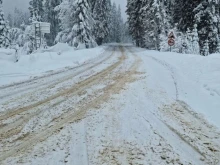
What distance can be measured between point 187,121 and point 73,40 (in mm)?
27853

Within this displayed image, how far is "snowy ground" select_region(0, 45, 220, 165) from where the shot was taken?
10.5 feet

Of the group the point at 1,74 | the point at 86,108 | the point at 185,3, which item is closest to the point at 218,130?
the point at 86,108

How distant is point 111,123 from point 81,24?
27.2 m

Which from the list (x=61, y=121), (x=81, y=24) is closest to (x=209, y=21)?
(x=81, y=24)

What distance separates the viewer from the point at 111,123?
170 inches

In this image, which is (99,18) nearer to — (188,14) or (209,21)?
(188,14)

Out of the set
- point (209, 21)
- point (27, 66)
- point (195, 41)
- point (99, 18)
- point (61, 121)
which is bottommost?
point (61, 121)

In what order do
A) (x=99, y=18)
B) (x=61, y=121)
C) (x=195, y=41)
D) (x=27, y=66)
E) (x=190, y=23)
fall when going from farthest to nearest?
(x=99, y=18) < (x=190, y=23) < (x=195, y=41) < (x=27, y=66) < (x=61, y=121)

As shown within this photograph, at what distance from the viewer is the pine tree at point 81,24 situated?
29.8 meters

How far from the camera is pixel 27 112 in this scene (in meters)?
4.98

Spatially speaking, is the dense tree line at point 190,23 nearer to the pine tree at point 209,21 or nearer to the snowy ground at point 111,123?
the pine tree at point 209,21

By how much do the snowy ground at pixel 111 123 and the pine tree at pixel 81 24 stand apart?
77.9ft

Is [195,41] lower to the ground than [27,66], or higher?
higher

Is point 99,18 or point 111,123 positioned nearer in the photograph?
point 111,123
